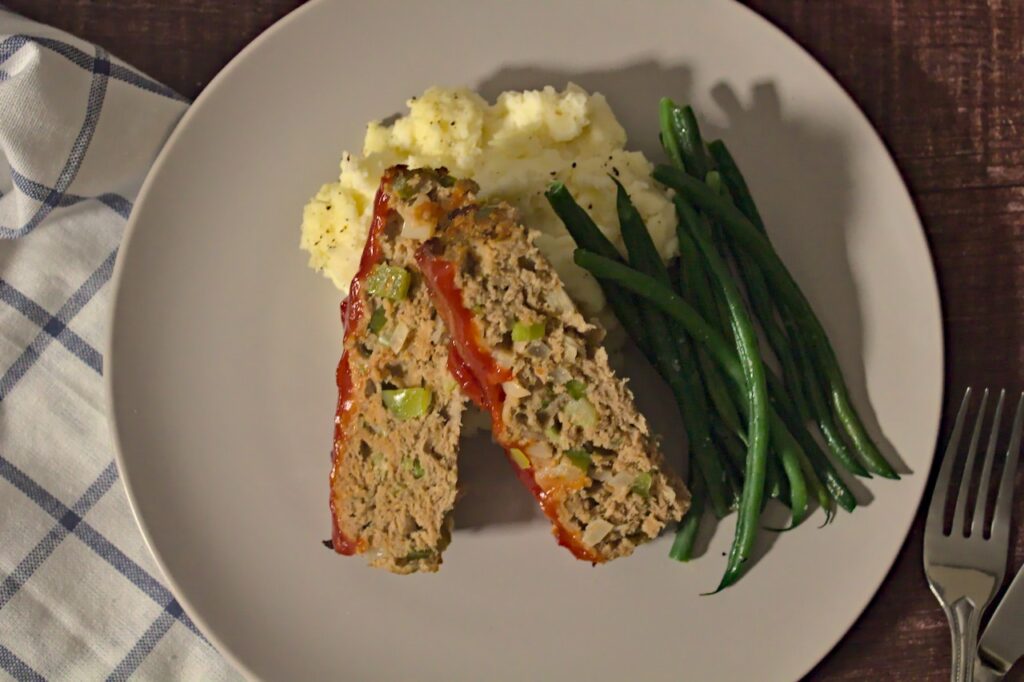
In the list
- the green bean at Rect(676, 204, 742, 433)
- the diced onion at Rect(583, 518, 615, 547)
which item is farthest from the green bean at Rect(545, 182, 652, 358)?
the diced onion at Rect(583, 518, 615, 547)

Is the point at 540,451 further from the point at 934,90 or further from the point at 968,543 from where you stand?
the point at 934,90

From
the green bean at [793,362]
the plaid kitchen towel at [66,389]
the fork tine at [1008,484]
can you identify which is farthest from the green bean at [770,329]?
the plaid kitchen towel at [66,389]

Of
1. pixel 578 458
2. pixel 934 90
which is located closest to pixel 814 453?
pixel 578 458

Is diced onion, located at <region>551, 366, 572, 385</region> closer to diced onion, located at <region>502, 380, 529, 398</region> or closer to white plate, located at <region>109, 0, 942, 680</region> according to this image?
diced onion, located at <region>502, 380, 529, 398</region>

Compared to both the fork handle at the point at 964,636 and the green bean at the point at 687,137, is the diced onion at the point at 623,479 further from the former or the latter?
the fork handle at the point at 964,636

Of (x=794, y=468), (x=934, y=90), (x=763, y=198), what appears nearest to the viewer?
(x=794, y=468)

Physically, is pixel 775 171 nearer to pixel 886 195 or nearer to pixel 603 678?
pixel 886 195
